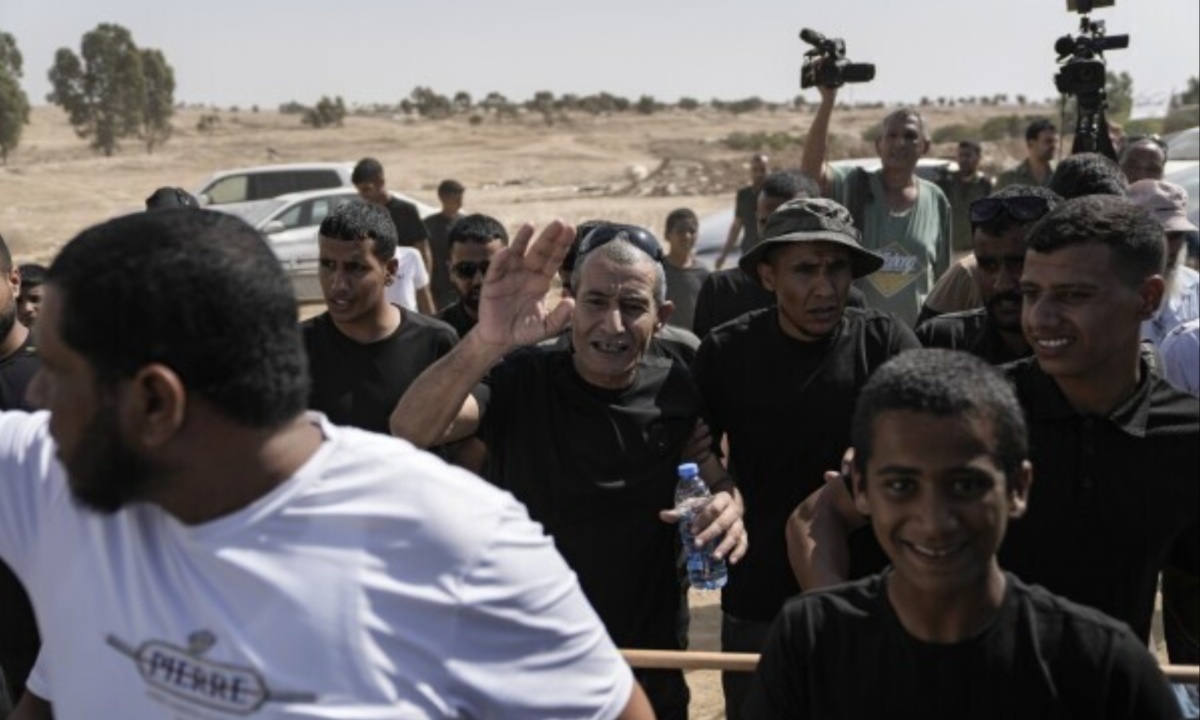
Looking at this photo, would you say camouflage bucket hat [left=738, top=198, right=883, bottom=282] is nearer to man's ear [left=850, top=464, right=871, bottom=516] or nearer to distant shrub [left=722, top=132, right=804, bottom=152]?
man's ear [left=850, top=464, right=871, bottom=516]

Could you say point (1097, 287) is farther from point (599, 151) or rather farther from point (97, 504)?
point (599, 151)

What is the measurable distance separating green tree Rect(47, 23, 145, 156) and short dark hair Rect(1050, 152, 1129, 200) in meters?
54.2

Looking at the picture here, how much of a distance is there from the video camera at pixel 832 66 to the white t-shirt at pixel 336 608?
573 cm

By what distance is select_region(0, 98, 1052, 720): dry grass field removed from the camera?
113 ft

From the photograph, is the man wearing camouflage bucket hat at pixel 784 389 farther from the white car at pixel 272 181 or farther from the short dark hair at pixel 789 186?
the white car at pixel 272 181

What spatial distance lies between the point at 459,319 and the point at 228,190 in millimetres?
17304

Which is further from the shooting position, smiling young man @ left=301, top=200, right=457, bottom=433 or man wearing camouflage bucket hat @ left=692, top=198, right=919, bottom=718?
smiling young man @ left=301, top=200, right=457, bottom=433

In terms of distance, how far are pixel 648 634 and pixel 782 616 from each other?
1395 mm

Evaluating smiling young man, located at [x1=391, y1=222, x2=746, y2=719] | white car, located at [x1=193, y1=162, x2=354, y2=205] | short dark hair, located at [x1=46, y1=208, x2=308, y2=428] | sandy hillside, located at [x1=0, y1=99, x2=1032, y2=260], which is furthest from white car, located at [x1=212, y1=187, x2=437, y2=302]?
short dark hair, located at [x1=46, y1=208, x2=308, y2=428]

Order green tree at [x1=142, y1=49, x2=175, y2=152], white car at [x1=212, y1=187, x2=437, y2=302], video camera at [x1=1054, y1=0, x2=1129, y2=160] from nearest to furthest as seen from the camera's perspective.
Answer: video camera at [x1=1054, y1=0, x2=1129, y2=160] < white car at [x1=212, y1=187, x2=437, y2=302] < green tree at [x1=142, y1=49, x2=175, y2=152]

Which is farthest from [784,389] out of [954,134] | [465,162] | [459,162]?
[954,134]

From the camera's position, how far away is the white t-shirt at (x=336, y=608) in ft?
6.04

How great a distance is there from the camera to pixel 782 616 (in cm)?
253

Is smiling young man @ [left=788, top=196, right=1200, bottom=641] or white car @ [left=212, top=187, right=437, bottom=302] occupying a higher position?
smiling young man @ [left=788, top=196, right=1200, bottom=641]
